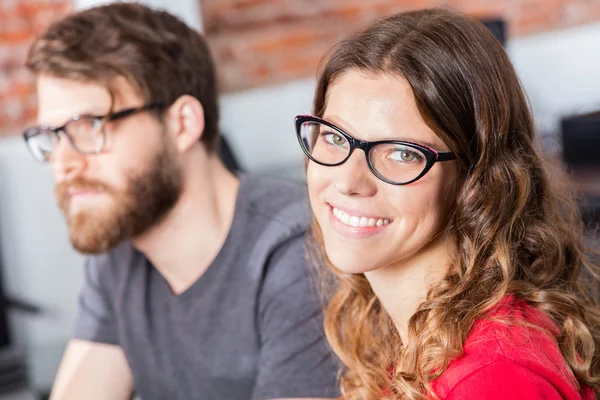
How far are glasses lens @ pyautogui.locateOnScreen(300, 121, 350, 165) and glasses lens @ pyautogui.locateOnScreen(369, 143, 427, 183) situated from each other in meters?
0.06

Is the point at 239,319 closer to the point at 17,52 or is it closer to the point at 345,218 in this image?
the point at 345,218

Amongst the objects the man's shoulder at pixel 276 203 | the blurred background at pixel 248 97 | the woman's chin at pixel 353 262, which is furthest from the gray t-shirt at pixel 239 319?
the blurred background at pixel 248 97

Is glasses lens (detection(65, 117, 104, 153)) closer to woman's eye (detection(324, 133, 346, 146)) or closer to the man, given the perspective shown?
the man

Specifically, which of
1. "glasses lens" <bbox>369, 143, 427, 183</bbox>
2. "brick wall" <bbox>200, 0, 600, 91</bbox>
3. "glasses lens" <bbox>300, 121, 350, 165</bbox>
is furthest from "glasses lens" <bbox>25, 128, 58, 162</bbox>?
"brick wall" <bbox>200, 0, 600, 91</bbox>

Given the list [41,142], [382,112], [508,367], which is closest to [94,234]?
[41,142]

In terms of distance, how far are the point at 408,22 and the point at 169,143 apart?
0.73 meters

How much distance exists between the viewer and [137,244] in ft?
5.62

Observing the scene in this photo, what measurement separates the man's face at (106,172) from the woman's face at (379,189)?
2.05ft

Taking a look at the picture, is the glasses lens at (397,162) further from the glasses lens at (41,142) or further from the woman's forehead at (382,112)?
the glasses lens at (41,142)

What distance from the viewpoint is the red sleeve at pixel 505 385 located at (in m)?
0.93

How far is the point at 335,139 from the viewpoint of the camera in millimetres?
1110

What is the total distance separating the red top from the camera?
3.07 ft

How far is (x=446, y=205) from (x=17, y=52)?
2338 mm

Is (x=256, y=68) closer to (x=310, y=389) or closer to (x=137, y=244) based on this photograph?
(x=137, y=244)
